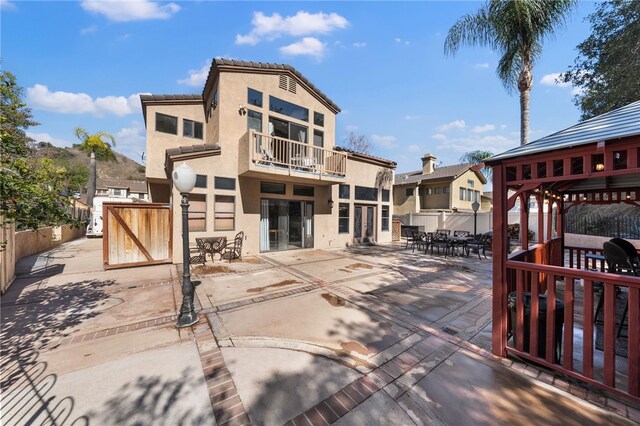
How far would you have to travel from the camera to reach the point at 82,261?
970cm

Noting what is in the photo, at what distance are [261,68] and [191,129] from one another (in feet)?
15.0

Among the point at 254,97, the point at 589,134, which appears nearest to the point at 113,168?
the point at 254,97

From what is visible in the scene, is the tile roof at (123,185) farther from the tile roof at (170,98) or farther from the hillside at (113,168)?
the tile roof at (170,98)

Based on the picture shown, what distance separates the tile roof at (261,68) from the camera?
32.6 ft

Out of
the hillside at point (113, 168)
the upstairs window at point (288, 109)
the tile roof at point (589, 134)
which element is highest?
the hillside at point (113, 168)

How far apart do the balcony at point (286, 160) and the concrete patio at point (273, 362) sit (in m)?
4.96

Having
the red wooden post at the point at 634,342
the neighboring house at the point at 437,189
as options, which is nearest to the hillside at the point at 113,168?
the neighboring house at the point at 437,189

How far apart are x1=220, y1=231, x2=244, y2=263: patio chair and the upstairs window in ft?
19.7

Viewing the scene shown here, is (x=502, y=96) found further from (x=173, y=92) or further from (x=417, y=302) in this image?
(x=173, y=92)

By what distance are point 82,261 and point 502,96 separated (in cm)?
1919

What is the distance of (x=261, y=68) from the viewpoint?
35.4 feet

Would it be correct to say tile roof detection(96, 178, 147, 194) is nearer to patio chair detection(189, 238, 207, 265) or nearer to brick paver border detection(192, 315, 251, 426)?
patio chair detection(189, 238, 207, 265)

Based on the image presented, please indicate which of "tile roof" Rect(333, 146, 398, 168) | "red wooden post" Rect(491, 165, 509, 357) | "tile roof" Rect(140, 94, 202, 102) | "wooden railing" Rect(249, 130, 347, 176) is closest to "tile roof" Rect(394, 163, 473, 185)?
"tile roof" Rect(333, 146, 398, 168)

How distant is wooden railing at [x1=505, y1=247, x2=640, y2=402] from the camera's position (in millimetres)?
2580
